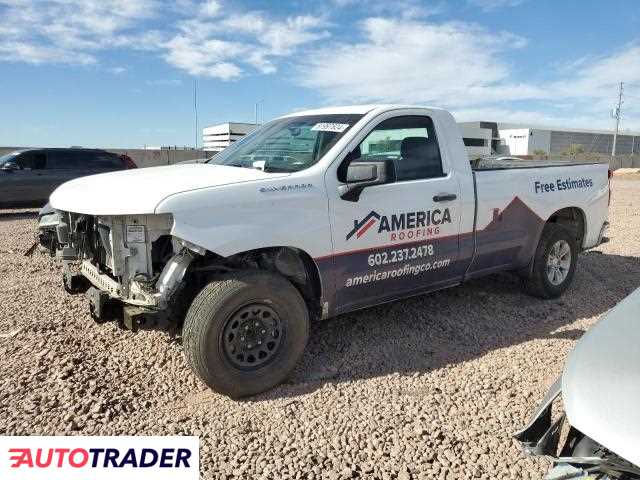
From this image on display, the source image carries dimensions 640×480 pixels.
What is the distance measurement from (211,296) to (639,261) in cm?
658

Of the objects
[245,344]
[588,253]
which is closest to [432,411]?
[245,344]

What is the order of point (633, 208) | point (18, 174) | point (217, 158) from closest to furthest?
point (217, 158), point (18, 174), point (633, 208)

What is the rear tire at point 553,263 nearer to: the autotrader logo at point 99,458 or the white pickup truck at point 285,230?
the white pickup truck at point 285,230

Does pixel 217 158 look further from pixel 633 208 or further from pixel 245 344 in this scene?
pixel 633 208

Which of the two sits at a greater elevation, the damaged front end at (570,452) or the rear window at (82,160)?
the rear window at (82,160)

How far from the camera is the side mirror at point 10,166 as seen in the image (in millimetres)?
12523

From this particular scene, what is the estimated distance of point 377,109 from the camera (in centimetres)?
419

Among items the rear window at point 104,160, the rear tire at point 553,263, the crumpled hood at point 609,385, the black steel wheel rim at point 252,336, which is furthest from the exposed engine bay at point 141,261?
the rear window at point 104,160

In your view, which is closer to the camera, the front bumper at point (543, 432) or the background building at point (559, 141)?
the front bumper at point (543, 432)

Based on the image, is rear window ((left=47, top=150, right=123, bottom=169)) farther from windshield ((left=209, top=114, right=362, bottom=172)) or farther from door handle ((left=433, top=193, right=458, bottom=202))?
door handle ((left=433, top=193, right=458, bottom=202))

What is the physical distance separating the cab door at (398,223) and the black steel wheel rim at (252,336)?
0.53 meters

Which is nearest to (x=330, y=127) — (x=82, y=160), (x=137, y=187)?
(x=137, y=187)

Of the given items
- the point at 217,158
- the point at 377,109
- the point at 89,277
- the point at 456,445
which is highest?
the point at 377,109

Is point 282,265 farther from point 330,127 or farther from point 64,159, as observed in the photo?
point 64,159
